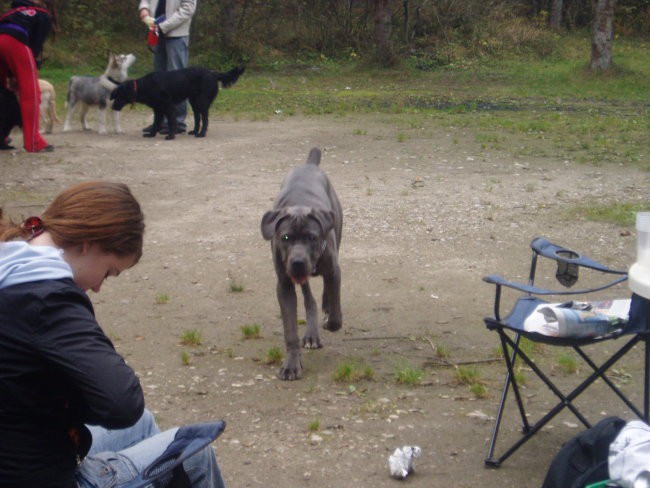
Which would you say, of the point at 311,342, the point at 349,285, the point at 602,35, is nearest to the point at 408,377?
the point at 311,342

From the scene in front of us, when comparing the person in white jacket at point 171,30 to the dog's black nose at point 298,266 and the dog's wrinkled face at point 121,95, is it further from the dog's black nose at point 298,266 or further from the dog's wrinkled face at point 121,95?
the dog's black nose at point 298,266

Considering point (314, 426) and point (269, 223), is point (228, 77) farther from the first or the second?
point (314, 426)

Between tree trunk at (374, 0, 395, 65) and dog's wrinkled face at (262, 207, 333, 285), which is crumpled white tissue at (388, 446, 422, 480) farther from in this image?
tree trunk at (374, 0, 395, 65)

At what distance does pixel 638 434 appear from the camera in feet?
8.84

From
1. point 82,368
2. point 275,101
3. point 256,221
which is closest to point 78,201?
point 82,368

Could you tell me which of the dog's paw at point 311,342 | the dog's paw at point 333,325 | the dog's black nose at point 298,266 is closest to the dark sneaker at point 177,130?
the dog's paw at point 333,325

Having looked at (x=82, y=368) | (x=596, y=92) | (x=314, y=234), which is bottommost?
(x=596, y=92)

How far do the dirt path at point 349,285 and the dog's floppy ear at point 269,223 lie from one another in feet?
2.31

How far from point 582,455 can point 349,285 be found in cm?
328

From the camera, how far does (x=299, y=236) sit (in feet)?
15.9

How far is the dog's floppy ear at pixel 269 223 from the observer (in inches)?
194

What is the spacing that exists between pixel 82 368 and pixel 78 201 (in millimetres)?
502

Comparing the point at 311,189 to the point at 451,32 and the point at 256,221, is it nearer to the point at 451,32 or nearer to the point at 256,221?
the point at 256,221

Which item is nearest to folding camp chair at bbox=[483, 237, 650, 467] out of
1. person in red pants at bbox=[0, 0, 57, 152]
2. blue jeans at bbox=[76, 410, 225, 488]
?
blue jeans at bbox=[76, 410, 225, 488]
